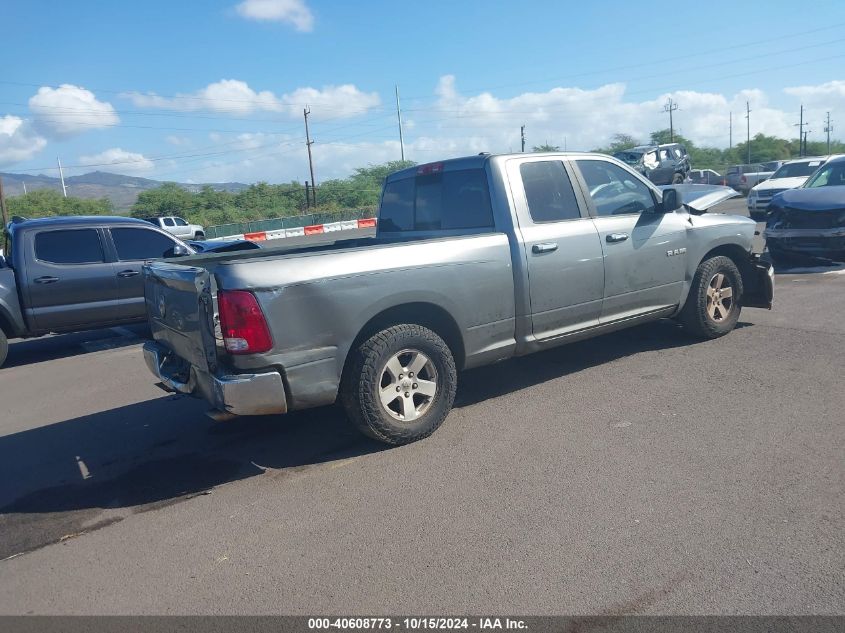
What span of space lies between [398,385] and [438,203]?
1.95m

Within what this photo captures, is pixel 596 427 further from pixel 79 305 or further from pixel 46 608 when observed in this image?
pixel 79 305

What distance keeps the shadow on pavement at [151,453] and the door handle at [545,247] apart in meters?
1.22

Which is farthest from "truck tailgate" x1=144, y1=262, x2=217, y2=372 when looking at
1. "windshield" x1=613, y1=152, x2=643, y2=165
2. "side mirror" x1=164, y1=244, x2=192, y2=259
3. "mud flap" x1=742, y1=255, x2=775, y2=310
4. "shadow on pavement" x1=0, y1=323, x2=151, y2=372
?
"windshield" x1=613, y1=152, x2=643, y2=165

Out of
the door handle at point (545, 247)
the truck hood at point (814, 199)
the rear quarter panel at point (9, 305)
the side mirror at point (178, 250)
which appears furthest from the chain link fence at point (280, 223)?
the door handle at point (545, 247)

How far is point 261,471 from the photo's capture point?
442cm

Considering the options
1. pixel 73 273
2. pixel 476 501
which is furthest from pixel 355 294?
pixel 73 273

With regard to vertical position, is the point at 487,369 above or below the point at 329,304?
below

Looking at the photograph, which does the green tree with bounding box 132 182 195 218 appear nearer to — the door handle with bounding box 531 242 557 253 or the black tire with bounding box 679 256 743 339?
the black tire with bounding box 679 256 743 339

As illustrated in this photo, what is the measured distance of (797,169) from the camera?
19844mm

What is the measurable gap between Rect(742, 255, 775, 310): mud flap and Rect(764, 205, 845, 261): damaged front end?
173 inches

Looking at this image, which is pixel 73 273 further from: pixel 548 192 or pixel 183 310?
pixel 548 192

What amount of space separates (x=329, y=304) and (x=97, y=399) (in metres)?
3.62

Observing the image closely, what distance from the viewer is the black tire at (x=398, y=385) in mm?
4320

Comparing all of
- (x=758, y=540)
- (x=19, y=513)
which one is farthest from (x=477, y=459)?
(x=19, y=513)
